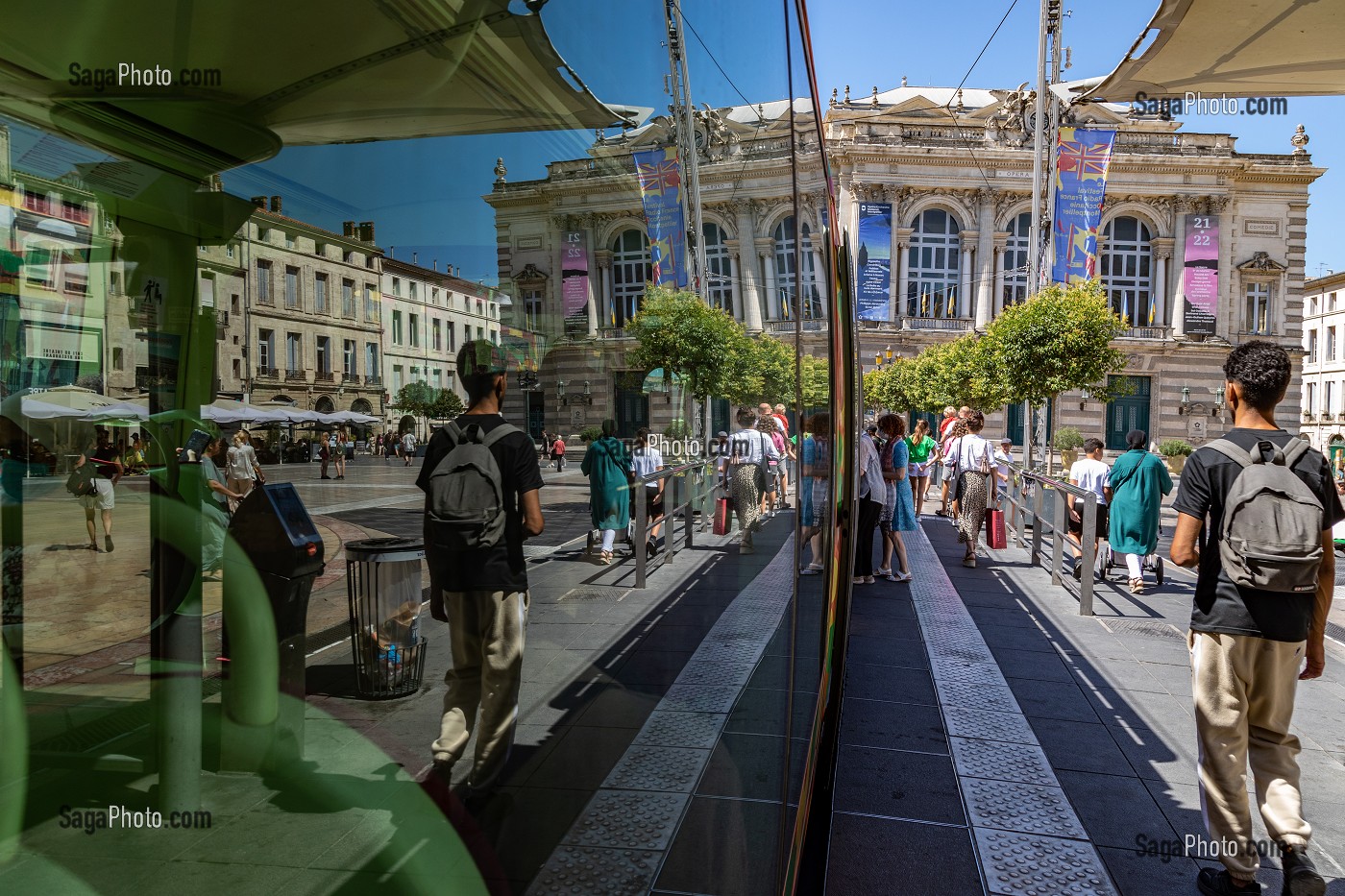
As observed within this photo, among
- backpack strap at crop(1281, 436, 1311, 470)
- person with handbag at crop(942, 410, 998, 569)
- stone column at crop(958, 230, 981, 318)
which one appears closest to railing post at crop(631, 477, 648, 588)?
backpack strap at crop(1281, 436, 1311, 470)

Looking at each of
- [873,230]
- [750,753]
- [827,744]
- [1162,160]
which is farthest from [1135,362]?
[750,753]

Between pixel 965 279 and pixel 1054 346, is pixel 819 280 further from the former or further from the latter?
pixel 965 279

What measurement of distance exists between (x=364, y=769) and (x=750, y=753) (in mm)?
762

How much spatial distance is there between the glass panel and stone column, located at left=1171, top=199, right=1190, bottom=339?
46911mm

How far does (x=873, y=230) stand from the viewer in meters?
27.1

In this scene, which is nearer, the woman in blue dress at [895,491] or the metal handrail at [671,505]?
the metal handrail at [671,505]

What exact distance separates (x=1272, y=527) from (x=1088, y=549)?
4707 mm

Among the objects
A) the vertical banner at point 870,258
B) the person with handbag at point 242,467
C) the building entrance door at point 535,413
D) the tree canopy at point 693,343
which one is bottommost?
the person with handbag at point 242,467

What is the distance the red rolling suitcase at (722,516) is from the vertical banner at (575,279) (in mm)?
547

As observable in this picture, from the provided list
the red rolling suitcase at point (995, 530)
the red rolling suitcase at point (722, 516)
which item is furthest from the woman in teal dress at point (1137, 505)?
the red rolling suitcase at point (722, 516)

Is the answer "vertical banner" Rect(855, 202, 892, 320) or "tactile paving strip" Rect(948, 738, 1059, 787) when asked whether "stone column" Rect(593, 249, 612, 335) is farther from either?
"vertical banner" Rect(855, 202, 892, 320)

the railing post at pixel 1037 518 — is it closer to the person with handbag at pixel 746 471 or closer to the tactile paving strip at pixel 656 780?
the person with handbag at pixel 746 471

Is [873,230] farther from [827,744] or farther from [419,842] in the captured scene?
[419,842]

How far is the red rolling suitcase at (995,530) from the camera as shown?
36.1ft
